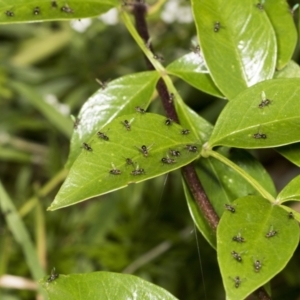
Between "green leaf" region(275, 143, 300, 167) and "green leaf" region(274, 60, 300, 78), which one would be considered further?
"green leaf" region(274, 60, 300, 78)

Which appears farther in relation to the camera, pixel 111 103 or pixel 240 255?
pixel 111 103

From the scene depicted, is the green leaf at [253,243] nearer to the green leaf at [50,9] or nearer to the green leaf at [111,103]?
the green leaf at [111,103]

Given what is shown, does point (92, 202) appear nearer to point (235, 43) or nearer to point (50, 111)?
point (50, 111)

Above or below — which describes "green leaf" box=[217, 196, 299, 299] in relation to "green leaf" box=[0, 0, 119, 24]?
below

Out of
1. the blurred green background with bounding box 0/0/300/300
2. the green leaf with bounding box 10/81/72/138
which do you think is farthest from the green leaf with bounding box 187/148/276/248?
the green leaf with bounding box 10/81/72/138

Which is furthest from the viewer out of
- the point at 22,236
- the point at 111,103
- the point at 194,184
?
the point at 22,236

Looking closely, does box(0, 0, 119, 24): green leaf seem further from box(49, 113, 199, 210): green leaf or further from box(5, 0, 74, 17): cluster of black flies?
box(49, 113, 199, 210): green leaf

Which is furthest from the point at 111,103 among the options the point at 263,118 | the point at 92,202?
the point at 92,202
